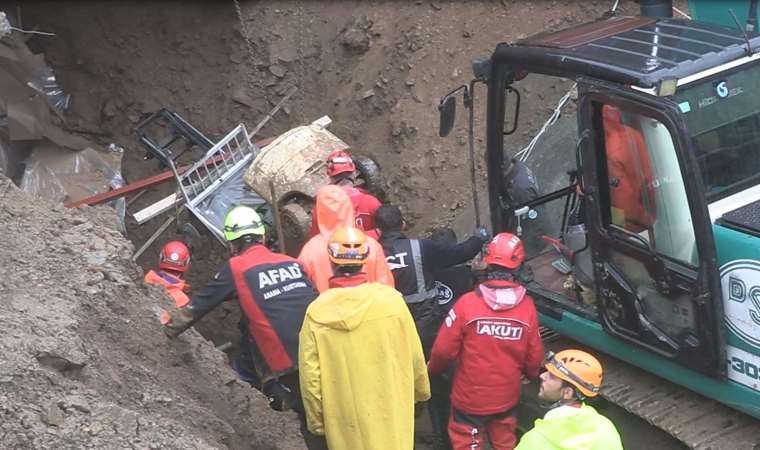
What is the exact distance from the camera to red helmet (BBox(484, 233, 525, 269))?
6.53 metres

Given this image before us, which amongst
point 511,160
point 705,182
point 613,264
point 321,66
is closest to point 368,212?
point 511,160

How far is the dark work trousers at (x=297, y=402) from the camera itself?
650 centimetres

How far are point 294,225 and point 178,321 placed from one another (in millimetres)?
3032

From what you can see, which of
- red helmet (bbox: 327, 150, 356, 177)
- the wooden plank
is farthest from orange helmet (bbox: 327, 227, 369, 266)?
the wooden plank

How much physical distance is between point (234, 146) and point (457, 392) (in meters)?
4.51

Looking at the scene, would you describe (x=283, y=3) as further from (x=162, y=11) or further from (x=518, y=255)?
(x=518, y=255)

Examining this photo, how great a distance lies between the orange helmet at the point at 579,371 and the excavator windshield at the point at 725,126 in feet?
4.39

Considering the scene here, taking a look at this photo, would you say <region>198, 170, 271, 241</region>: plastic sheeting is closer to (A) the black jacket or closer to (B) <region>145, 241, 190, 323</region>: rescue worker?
(B) <region>145, 241, 190, 323</region>: rescue worker

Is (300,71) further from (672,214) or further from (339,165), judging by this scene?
(672,214)

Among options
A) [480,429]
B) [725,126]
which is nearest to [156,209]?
[480,429]

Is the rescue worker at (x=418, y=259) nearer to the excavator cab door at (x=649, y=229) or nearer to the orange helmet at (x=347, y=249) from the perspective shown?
the excavator cab door at (x=649, y=229)

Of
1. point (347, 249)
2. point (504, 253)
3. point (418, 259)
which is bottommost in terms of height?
point (418, 259)

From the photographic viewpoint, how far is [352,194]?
8273 millimetres

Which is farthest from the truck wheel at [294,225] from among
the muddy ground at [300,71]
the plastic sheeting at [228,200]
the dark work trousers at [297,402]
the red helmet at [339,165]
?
the dark work trousers at [297,402]
